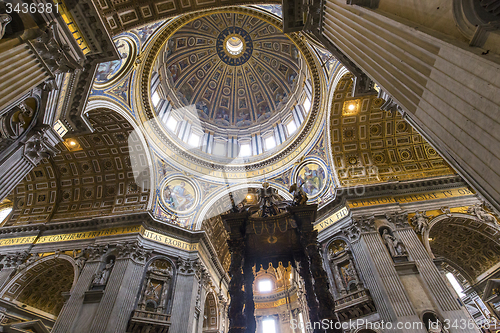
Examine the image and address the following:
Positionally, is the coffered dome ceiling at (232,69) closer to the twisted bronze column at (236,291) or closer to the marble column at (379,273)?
the marble column at (379,273)

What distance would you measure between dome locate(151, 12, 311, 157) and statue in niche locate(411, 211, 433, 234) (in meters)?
10.5

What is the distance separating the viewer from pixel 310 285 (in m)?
7.79

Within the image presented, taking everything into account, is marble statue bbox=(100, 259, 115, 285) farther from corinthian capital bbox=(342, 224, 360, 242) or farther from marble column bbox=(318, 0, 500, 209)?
marble column bbox=(318, 0, 500, 209)

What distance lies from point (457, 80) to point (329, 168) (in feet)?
42.1

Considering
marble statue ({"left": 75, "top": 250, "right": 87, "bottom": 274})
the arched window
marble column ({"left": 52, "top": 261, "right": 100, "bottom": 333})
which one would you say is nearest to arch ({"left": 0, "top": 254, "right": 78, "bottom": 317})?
marble statue ({"left": 75, "top": 250, "right": 87, "bottom": 274})

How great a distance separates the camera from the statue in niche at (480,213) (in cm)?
1195

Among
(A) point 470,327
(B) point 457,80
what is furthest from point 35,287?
(A) point 470,327

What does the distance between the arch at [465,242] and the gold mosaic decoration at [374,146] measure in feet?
10.2

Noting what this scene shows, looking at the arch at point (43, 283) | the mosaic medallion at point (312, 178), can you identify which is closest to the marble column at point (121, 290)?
the arch at point (43, 283)

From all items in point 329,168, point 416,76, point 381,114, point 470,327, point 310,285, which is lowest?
point 470,327

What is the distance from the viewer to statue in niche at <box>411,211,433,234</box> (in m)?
12.3

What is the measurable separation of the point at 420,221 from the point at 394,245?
208cm

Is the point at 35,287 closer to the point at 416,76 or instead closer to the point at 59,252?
the point at 59,252

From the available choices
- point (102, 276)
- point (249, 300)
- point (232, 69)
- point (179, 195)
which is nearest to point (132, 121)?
point (179, 195)
